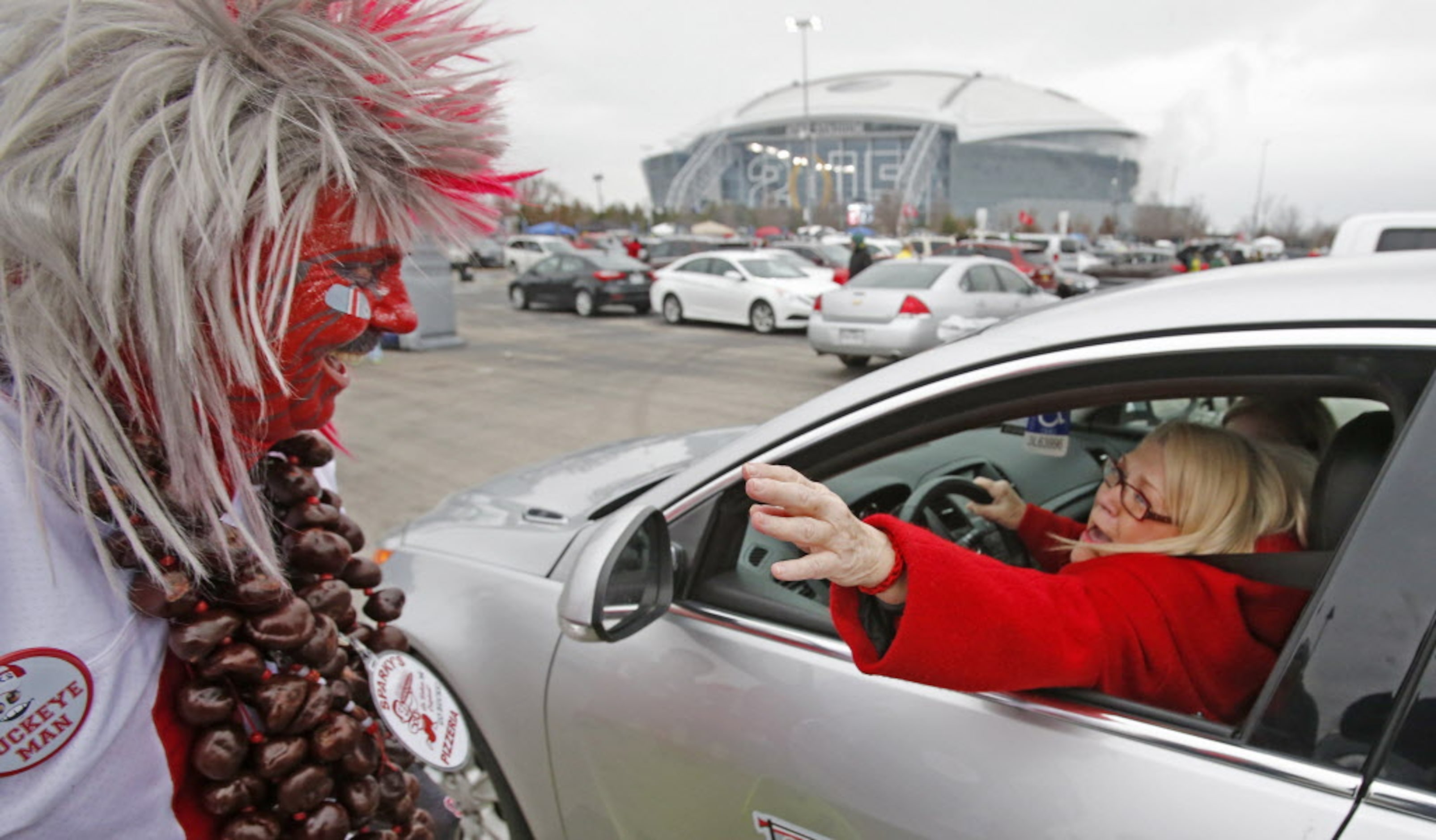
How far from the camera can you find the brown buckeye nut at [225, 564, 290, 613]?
102cm

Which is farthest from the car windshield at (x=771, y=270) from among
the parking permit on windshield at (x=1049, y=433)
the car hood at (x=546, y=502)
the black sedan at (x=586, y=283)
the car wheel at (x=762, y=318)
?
the parking permit on windshield at (x=1049, y=433)

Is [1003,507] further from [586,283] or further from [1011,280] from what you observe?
[586,283]

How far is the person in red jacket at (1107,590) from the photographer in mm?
1004

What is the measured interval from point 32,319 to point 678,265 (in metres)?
15.7

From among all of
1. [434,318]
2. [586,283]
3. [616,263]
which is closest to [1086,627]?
[434,318]

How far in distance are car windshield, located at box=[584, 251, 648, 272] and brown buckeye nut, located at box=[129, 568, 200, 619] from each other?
671 inches

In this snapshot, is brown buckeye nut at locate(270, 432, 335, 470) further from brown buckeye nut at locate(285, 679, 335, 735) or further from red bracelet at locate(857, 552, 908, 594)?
red bracelet at locate(857, 552, 908, 594)

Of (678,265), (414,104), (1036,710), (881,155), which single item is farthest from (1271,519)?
(881,155)

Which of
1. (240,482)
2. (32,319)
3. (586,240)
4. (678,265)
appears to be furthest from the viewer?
(586,240)

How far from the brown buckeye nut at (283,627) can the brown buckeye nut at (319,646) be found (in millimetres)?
22

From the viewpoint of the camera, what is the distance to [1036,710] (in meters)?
1.13

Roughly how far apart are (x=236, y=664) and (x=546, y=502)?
4.43 feet

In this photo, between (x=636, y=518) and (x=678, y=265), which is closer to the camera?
(x=636, y=518)

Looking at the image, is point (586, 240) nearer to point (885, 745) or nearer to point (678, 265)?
point (678, 265)
